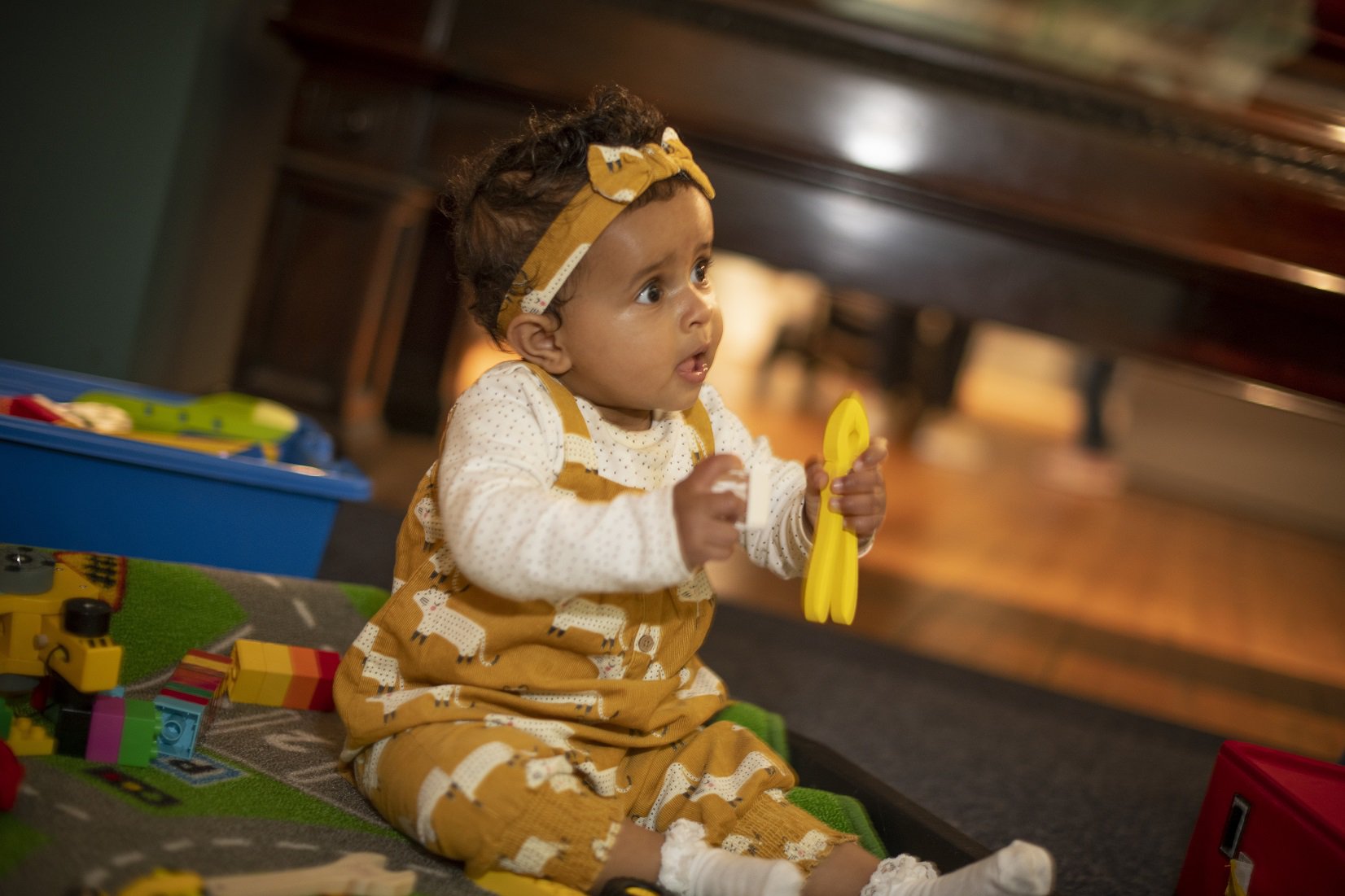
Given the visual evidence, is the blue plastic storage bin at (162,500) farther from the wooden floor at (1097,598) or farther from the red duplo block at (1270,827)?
the red duplo block at (1270,827)

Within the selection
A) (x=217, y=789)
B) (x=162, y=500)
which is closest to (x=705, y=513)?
(x=217, y=789)

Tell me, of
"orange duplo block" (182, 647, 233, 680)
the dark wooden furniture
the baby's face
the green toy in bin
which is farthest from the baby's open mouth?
the dark wooden furniture

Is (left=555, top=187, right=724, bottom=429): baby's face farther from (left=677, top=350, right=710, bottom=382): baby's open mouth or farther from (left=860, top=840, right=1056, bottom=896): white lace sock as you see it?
(left=860, top=840, right=1056, bottom=896): white lace sock

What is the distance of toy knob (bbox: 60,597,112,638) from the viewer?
0.78m

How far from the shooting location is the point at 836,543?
32.2 inches

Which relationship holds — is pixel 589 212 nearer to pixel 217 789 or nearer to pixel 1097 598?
pixel 217 789

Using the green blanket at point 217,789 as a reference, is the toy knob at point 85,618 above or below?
above

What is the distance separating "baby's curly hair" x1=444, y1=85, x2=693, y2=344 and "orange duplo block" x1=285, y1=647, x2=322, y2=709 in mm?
282

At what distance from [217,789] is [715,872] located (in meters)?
0.31

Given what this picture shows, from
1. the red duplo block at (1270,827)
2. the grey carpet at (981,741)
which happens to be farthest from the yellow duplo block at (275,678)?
the red duplo block at (1270,827)

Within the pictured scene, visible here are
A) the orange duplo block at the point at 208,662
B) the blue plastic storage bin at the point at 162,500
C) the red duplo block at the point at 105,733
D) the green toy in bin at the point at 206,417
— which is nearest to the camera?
the red duplo block at the point at 105,733

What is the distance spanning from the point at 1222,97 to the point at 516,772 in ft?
4.06

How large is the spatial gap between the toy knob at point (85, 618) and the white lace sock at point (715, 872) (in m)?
0.37

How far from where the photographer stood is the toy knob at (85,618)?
78cm
